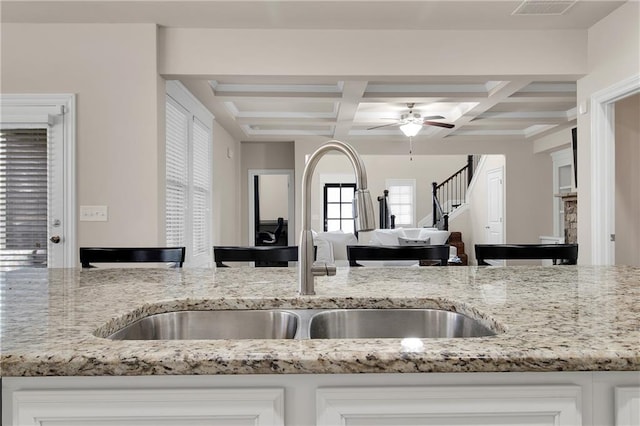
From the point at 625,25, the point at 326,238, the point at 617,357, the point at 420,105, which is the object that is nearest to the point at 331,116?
the point at 420,105

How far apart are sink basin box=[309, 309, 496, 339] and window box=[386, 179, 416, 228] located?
34.5 ft

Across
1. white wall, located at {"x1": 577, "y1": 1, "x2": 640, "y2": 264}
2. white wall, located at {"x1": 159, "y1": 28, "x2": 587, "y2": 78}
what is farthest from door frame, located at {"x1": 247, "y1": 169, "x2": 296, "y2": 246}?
white wall, located at {"x1": 577, "y1": 1, "x2": 640, "y2": 264}

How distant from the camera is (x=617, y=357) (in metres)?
0.67

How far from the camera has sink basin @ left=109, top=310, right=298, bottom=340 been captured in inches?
44.2

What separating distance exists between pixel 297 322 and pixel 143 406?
46cm

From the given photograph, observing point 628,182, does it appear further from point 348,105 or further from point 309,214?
point 309,214

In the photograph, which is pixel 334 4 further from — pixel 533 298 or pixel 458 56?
pixel 533 298

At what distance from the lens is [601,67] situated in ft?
11.5

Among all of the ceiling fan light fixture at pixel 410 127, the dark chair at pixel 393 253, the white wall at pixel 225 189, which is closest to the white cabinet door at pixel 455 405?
the dark chair at pixel 393 253

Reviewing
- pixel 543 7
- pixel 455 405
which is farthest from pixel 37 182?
pixel 543 7

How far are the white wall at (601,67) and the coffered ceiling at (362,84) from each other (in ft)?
0.35

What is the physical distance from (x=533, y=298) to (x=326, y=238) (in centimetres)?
443

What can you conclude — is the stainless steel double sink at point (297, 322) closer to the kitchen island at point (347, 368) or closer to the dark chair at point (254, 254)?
the kitchen island at point (347, 368)

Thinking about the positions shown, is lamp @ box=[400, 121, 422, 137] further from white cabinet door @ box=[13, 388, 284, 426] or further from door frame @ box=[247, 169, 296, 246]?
white cabinet door @ box=[13, 388, 284, 426]
